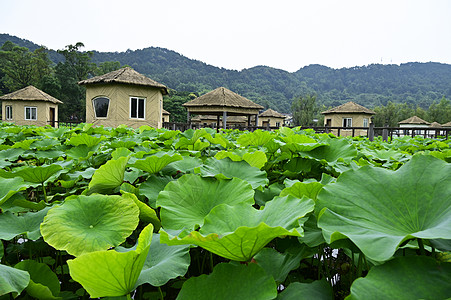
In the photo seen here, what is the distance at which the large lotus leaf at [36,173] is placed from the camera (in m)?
1.11

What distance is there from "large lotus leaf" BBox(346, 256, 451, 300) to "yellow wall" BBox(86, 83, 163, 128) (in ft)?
54.2

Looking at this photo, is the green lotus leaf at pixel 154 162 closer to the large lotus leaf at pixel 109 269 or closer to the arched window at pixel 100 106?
the large lotus leaf at pixel 109 269

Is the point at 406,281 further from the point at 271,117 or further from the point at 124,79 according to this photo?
the point at 271,117

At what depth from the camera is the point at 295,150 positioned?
4.22ft

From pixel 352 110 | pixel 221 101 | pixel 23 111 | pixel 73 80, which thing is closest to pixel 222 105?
pixel 221 101

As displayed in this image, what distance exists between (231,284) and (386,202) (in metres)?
0.32

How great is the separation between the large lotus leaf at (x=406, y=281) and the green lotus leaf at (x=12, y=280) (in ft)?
1.62

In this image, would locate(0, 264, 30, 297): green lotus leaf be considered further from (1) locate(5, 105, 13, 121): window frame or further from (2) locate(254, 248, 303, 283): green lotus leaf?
(1) locate(5, 105, 13, 121): window frame

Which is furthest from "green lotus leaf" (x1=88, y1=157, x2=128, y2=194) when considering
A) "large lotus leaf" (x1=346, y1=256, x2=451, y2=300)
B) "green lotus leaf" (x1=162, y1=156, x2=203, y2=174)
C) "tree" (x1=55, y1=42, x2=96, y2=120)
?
"tree" (x1=55, y1=42, x2=96, y2=120)

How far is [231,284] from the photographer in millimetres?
474

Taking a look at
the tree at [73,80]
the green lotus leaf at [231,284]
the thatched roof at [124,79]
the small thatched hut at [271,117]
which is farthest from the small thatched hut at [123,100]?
the small thatched hut at [271,117]

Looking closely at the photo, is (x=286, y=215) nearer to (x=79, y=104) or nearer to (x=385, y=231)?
(x=385, y=231)

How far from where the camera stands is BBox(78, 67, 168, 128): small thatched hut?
52.9 ft

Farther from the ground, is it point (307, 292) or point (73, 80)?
point (73, 80)
